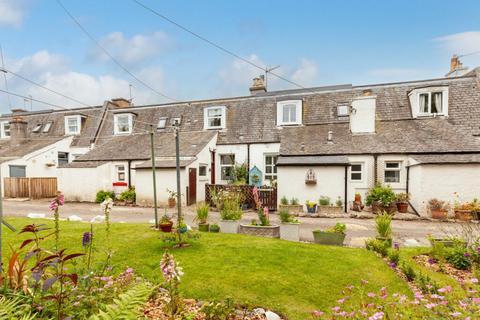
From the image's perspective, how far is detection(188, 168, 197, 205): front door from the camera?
14859 millimetres

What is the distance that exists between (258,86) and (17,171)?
2062cm

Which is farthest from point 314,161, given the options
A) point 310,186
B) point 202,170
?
point 202,170

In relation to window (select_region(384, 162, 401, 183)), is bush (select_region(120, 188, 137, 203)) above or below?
below

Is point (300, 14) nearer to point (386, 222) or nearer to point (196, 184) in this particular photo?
point (386, 222)

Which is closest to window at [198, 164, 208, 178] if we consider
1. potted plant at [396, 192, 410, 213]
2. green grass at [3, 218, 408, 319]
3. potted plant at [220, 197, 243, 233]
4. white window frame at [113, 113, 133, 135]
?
potted plant at [220, 197, 243, 233]

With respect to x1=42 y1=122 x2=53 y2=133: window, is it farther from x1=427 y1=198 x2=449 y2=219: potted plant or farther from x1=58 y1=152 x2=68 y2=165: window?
x1=427 y1=198 x2=449 y2=219: potted plant

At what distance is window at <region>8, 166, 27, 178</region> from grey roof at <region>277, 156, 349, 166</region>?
1919 cm

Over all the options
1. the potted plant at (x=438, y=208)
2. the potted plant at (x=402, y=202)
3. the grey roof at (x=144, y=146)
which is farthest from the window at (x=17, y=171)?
the potted plant at (x=438, y=208)

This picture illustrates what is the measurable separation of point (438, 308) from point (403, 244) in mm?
6199

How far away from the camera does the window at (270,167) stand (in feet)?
54.4

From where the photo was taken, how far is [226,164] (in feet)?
58.5

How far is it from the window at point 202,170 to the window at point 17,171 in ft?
45.4

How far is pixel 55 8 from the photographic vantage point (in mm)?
7262

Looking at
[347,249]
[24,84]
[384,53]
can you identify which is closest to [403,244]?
[347,249]
